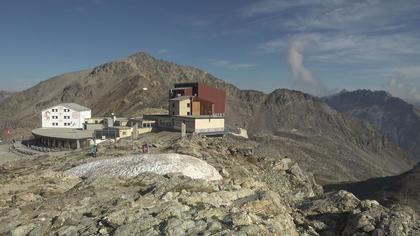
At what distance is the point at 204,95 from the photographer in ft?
291

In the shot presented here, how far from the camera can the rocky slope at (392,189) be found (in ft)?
270

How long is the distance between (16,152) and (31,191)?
4814cm

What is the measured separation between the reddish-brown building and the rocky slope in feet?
105

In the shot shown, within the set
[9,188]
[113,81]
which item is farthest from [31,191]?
[113,81]

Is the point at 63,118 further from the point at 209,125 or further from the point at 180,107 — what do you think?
the point at 209,125

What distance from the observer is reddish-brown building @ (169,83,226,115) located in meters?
83.1

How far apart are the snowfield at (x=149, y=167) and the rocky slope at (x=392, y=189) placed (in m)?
60.2

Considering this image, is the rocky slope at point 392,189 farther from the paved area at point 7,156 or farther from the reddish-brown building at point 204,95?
the paved area at point 7,156

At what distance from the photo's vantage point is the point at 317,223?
728 inches

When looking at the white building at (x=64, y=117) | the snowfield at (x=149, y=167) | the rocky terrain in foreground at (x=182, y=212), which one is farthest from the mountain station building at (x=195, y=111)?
the rocky terrain in foreground at (x=182, y=212)

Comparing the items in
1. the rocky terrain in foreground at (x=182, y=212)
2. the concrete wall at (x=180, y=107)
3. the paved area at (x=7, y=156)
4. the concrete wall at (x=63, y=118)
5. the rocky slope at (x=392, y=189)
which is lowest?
the rocky slope at (x=392, y=189)

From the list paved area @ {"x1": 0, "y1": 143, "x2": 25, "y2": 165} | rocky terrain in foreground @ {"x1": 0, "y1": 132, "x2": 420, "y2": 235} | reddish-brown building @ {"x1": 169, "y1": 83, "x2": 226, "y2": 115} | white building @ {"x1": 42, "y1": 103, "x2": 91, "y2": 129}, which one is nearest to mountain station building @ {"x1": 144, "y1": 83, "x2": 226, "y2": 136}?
reddish-brown building @ {"x1": 169, "y1": 83, "x2": 226, "y2": 115}

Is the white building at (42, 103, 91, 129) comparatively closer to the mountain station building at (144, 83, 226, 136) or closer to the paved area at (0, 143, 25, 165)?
the paved area at (0, 143, 25, 165)

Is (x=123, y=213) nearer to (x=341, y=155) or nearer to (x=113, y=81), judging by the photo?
(x=341, y=155)
